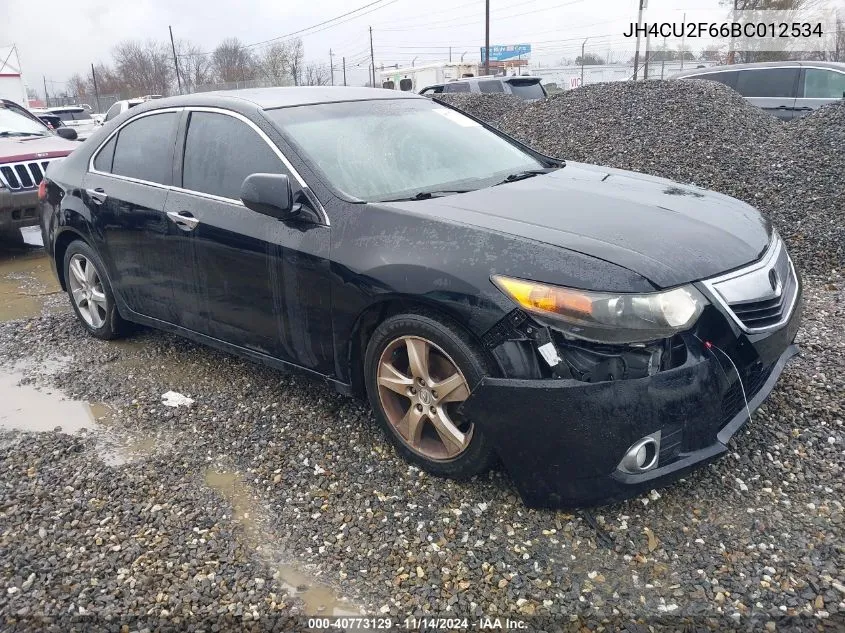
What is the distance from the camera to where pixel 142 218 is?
13.4ft

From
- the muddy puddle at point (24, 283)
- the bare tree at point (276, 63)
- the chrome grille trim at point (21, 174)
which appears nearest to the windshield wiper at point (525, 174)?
the muddy puddle at point (24, 283)

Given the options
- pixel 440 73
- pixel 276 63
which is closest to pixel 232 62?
pixel 276 63

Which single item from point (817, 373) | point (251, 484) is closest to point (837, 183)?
point (817, 373)

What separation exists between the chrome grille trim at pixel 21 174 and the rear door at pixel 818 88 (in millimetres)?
12310

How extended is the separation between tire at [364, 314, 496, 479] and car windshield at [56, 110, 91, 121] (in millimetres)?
25232

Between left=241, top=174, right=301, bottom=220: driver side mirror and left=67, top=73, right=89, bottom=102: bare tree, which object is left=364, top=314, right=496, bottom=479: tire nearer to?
left=241, top=174, right=301, bottom=220: driver side mirror

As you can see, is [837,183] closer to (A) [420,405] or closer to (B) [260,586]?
(A) [420,405]

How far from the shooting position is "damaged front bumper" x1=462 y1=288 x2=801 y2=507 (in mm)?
2455

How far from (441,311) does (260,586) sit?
1256 millimetres

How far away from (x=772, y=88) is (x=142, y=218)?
41.8 feet

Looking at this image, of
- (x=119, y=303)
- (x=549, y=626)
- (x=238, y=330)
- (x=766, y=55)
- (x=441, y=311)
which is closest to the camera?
(x=549, y=626)

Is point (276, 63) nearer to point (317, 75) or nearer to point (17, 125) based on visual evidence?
point (317, 75)

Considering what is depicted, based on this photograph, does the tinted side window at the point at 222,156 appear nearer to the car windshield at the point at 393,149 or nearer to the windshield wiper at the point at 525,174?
the car windshield at the point at 393,149

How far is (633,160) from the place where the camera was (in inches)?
331
